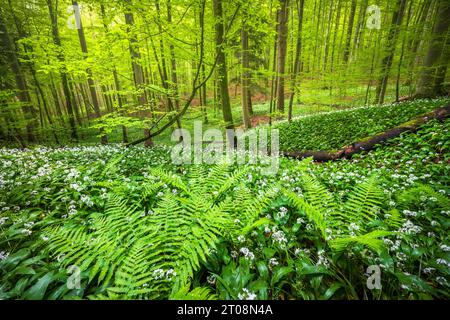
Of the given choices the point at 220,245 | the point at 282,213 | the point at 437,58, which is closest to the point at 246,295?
the point at 220,245

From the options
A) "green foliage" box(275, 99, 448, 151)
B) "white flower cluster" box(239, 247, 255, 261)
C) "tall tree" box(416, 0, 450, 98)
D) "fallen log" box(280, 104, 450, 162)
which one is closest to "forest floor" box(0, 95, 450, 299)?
"white flower cluster" box(239, 247, 255, 261)

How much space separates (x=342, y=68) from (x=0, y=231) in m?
14.9

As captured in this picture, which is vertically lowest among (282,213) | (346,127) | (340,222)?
(346,127)

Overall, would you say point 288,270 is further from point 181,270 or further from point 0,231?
point 0,231

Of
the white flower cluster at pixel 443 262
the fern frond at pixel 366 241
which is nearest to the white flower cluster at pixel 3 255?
the fern frond at pixel 366 241

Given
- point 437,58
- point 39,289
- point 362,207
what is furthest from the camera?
point 437,58

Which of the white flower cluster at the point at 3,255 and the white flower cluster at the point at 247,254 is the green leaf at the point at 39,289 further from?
the white flower cluster at the point at 247,254

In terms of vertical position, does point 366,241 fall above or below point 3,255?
above

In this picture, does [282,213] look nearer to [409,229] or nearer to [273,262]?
[273,262]

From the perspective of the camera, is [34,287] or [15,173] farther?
[15,173]

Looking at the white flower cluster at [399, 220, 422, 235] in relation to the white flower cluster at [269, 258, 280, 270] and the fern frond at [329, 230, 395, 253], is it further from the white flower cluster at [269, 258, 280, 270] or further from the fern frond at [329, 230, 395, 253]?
the white flower cluster at [269, 258, 280, 270]

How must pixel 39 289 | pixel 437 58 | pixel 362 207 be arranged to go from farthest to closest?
pixel 437 58 → pixel 362 207 → pixel 39 289

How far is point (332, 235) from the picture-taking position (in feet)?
6.14
